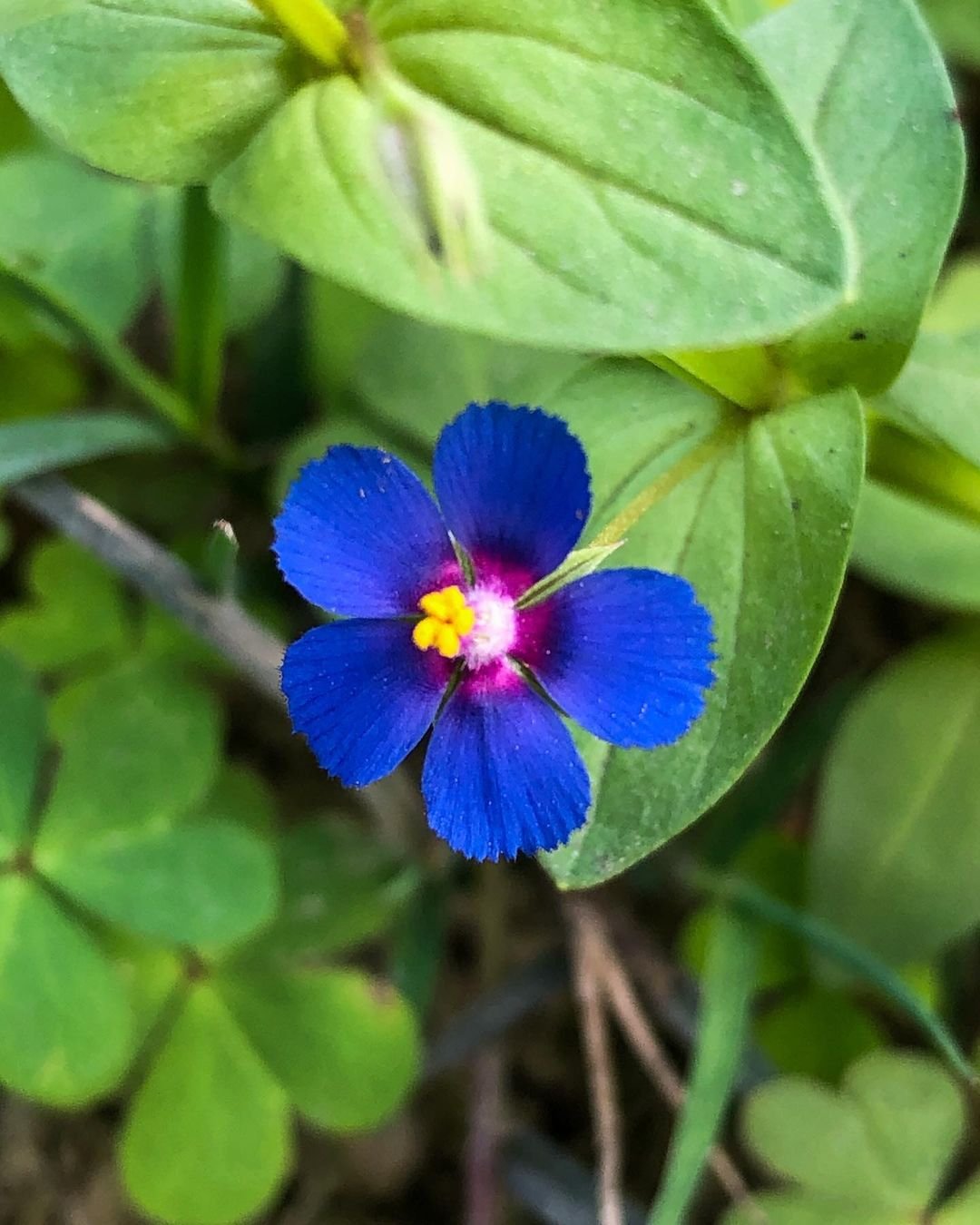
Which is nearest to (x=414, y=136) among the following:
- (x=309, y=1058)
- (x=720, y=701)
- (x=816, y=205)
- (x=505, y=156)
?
(x=505, y=156)

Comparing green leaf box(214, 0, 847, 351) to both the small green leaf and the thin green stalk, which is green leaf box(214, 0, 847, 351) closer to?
the small green leaf

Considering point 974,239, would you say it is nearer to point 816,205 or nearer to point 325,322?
point 325,322

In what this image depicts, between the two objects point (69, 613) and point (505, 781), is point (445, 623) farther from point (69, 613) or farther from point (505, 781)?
point (69, 613)

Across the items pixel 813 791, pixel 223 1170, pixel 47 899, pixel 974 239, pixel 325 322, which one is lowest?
pixel 223 1170

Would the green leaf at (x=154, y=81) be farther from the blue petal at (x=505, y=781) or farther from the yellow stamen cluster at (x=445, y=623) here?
the blue petal at (x=505, y=781)

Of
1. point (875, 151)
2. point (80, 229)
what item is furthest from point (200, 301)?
point (875, 151)

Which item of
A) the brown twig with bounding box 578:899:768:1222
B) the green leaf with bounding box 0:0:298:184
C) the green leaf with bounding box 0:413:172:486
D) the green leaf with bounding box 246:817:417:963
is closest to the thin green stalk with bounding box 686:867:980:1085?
the brown twig with bounding box 578:899:768:1222
